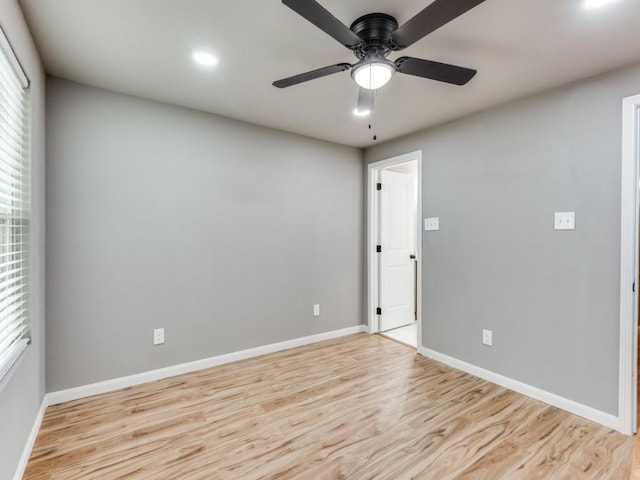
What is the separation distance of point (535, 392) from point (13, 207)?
362 cm

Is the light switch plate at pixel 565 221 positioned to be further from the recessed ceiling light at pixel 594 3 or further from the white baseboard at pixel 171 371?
the white baseboard at pixel 171 371

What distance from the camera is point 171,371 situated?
2713 millimetres

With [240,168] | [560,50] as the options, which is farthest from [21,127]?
[560,50]

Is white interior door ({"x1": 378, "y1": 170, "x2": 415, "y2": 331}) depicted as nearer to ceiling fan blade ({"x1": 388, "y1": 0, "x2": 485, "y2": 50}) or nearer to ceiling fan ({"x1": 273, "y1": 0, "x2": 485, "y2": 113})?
ceiling fan ({"x1": 273, "y1": 0, "x2": 485, "y2": 113})

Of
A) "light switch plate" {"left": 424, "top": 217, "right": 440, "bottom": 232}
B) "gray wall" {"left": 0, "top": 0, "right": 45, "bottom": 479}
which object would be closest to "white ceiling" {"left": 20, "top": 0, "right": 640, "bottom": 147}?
Result: "gray wall" {"left": 0, "top": 0, "right": 45, "bottom": 479}

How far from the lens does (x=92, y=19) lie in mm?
1641

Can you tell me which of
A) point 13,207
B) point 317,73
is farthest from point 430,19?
point 13,207

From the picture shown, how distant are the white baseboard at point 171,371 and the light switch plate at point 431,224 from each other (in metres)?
1.65

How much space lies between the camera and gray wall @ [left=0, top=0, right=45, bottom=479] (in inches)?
55.1

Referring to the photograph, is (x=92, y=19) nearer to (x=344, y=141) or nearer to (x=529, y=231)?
(x=344, y=141)

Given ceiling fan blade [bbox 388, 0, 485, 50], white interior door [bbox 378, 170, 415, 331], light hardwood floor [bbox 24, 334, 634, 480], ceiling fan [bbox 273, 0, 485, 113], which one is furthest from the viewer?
white interior door [bbox 378, 170, 415, 331]

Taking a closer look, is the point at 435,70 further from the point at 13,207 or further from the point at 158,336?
the point at 158,336

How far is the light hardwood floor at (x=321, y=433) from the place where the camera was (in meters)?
1.68

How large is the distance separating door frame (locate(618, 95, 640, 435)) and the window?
3364 mm
